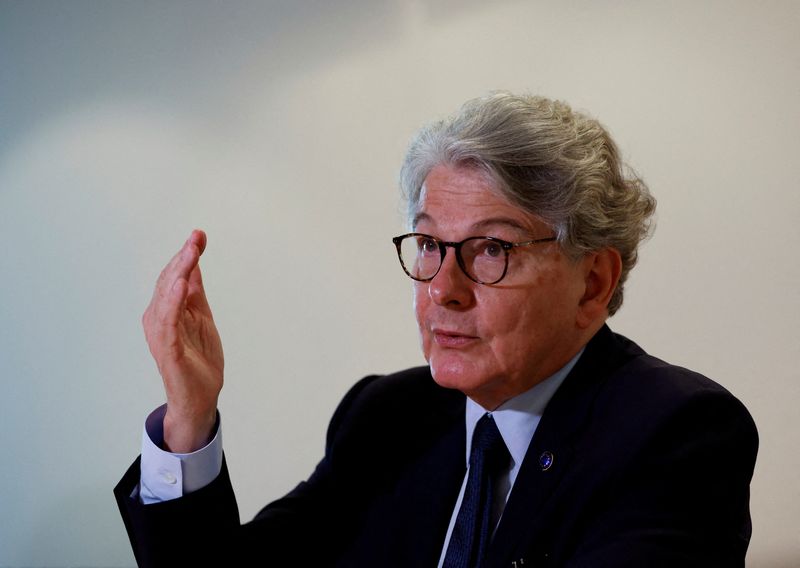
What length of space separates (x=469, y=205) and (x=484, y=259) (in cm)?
9

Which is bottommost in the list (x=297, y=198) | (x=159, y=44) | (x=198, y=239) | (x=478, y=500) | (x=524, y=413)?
(x=478, y=500)

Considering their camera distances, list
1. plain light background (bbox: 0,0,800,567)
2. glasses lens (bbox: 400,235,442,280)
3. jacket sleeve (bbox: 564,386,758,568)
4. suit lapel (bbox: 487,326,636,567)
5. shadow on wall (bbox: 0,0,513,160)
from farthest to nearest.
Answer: shadow on wall (bbox: 0,0,513,160)
plain light background (bbox: 0,0,800,567)
glasses lens (bbox: 400,235,442,280)
suit lapel (bbox: 487,326,636,567)
jacket sleeve (bbox: 564,386,758,568)

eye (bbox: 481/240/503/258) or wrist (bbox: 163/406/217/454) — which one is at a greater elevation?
eye (bbox: 481/240/503/258)

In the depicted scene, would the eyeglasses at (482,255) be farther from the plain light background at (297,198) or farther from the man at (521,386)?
the plain light background at (297,198)

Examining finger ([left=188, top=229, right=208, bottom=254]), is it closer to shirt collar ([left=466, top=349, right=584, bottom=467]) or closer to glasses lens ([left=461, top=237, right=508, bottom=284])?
glasses lens ([left=461, top=237, right=508, bottom=284])

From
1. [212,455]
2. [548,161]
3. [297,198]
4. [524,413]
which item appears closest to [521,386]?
[524,413]

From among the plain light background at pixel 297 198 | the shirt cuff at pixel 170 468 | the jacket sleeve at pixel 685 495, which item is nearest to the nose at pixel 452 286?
the jacket sleeve at pixel 685 495

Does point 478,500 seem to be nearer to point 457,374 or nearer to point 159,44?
point 457,374

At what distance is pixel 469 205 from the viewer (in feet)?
4.72

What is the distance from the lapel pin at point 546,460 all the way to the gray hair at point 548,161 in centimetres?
34

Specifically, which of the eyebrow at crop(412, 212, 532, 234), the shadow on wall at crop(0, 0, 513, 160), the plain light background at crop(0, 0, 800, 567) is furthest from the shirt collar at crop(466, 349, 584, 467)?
the shadow on wall at crop(0, 0, 513, 160)

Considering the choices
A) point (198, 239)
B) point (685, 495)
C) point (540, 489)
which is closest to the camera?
point (685, 495)

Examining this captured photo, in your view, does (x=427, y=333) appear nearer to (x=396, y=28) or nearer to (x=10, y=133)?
(x=396, y=28)

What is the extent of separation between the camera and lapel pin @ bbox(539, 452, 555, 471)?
4.64ft
